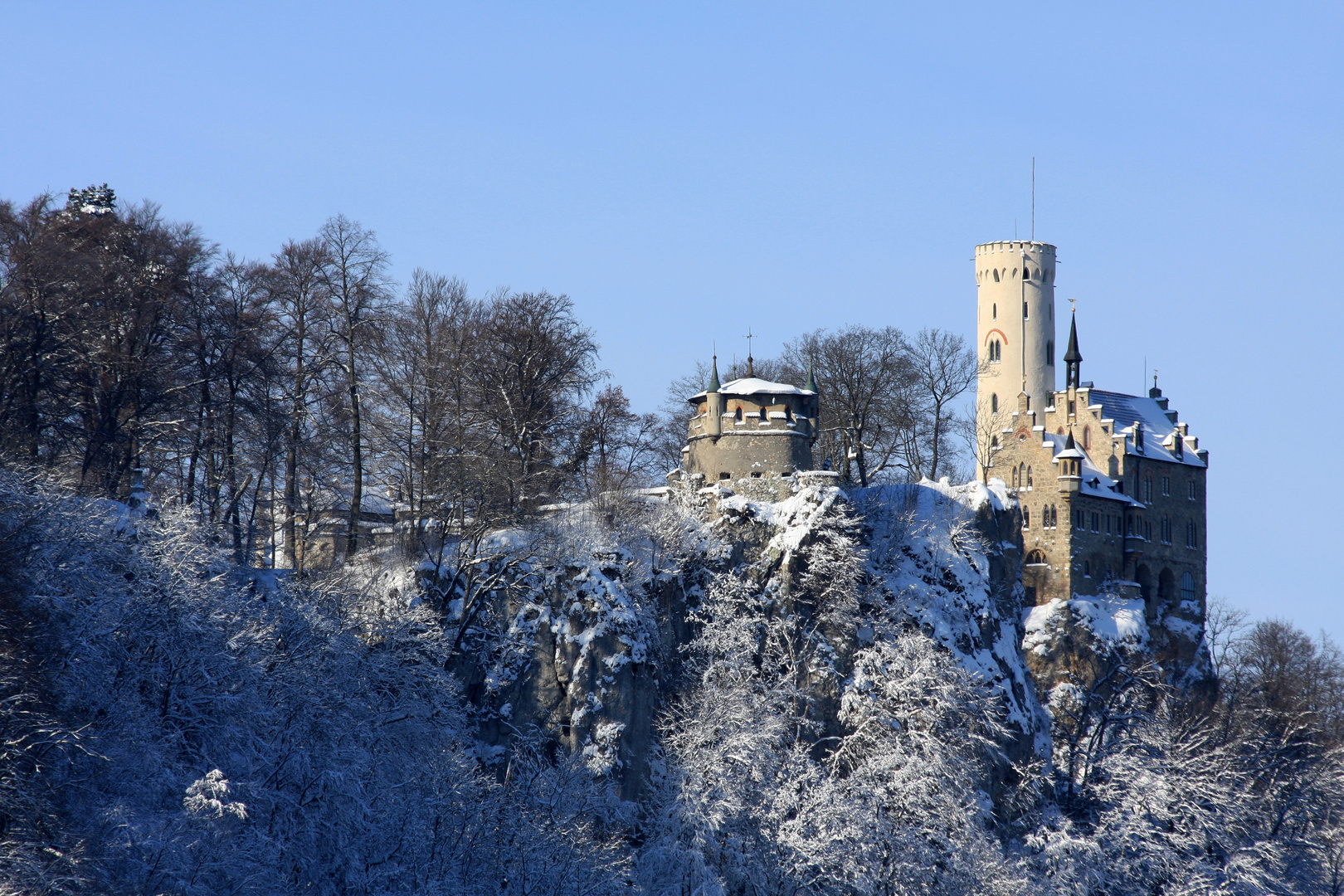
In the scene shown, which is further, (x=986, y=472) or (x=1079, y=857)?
(x=986, y=472)

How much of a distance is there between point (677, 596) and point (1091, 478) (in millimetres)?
32660

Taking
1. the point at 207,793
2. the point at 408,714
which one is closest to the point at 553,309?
the point at 408,714

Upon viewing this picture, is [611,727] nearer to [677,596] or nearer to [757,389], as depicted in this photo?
[677,596]

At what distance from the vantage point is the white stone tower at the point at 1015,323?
88.4m

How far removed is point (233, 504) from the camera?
175 ft

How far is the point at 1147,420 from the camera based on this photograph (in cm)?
8844

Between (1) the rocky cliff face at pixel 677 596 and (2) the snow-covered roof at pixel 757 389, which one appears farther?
(2) the snow-covered roof at pixel 757 389

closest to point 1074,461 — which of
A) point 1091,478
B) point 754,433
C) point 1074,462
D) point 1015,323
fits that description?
point 1074,462

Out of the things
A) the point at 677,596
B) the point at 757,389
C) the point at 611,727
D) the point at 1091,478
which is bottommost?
the point at 611,727

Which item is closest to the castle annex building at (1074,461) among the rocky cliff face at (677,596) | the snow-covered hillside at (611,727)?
the snow-covered hillside at (611,727)

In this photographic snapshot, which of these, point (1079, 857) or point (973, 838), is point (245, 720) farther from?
point (1079, 857)

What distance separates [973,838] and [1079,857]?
3.85 m

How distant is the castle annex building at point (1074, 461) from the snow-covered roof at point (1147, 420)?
0.27ft

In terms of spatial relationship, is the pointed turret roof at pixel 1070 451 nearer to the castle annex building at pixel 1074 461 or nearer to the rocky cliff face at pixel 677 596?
the castle annex building at pixel 1074 461
